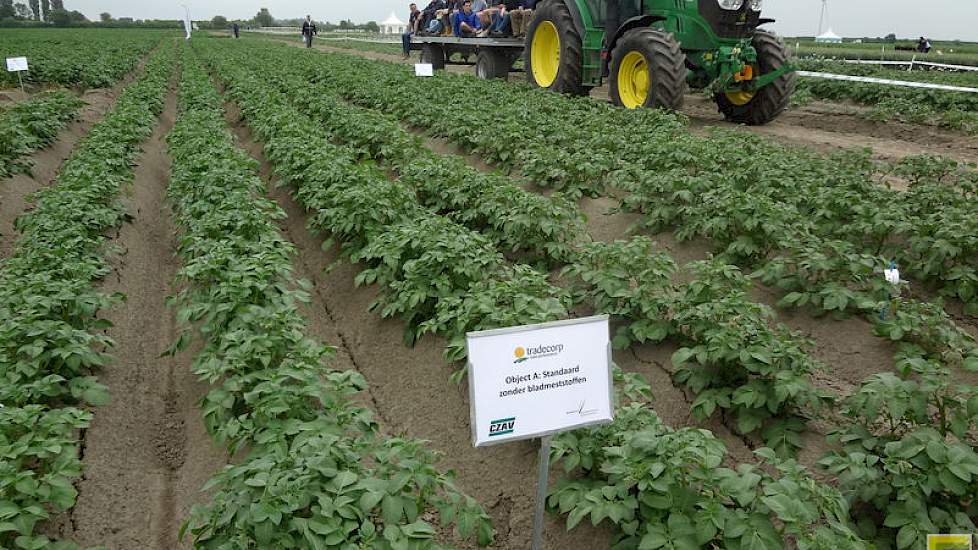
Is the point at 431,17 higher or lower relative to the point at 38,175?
higher

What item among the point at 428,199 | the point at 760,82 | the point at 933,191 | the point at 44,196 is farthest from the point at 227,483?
the point at 760,82

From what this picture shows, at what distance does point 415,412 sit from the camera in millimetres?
4023

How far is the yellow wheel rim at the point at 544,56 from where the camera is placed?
46.1ft

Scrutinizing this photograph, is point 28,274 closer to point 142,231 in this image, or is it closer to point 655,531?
point 142,231

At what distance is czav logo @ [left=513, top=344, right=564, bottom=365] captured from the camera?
7.35 ft

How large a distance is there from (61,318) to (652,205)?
4683 mm

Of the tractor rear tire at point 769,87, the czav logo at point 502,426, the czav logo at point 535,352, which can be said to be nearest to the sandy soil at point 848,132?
the tractor rear tire at point 769,87

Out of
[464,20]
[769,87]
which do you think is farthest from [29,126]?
[464,20]

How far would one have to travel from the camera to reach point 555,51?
46.2 ft

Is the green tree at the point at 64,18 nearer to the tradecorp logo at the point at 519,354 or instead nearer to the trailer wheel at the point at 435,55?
the trailer wheel at the point at 435,55

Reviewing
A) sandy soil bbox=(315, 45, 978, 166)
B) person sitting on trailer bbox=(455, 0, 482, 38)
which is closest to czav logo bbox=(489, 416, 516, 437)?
sandy soil bbox=(315, 45, 978, 166)

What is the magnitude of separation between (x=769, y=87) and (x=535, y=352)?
10116 millimetres

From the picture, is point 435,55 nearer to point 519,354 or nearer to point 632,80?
point 632,80

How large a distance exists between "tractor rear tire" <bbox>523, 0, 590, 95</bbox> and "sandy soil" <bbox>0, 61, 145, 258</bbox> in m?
8.51
